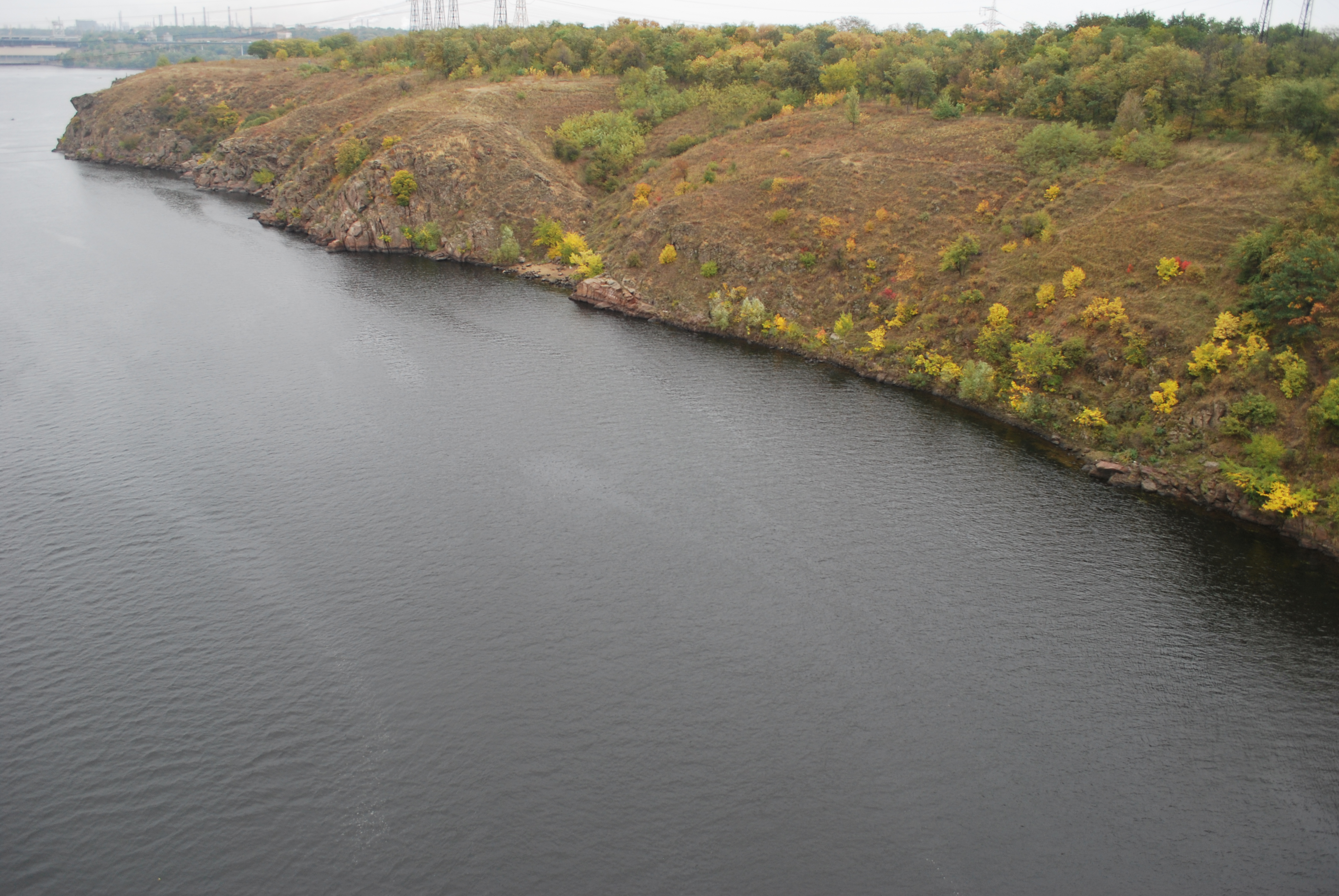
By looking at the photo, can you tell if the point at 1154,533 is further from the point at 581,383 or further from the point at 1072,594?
the point at 581,383

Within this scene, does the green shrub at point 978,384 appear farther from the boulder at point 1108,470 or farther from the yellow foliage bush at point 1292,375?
the yellow foliage bush at point 1292,375

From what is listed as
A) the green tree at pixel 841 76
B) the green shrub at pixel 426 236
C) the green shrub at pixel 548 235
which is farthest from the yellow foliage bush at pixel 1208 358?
the green shrub at pixel 426 236

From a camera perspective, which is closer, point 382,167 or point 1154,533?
point 1154,533

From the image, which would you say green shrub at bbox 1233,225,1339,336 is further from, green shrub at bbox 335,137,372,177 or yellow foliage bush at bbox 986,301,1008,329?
green shrub at bbox 335,137,372,177

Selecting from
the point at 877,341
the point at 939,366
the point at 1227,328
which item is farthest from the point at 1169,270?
the point at 877,341

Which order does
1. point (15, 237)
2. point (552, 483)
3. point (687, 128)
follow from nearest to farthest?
point (552, 483) < point (15, 237) < point (687, 128)

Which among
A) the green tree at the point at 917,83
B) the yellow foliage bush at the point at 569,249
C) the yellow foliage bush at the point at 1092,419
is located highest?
the green tree at the point at 917,83

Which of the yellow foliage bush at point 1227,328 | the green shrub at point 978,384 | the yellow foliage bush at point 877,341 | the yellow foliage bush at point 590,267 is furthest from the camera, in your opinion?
the yellow foliage bush at point 590,267

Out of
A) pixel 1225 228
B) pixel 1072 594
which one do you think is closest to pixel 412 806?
pixel 1072 594
